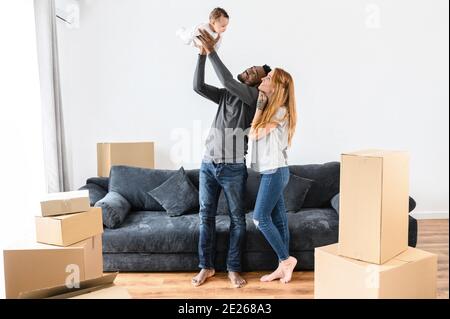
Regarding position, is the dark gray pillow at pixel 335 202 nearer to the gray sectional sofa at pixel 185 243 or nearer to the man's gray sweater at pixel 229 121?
the gray sectional sofa at pixel 185 243

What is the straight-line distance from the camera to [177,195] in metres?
3.30

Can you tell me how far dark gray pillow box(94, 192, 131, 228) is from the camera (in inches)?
116

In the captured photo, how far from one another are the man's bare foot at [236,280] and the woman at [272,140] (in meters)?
0.27

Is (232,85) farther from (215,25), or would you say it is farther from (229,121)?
(215,25)

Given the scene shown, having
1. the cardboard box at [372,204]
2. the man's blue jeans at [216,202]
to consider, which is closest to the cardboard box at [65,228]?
the man's blue jeans at [216,202]

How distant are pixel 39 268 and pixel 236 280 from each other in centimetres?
120

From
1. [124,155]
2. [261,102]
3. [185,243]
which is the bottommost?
[185,243]

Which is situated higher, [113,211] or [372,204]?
[372,204]

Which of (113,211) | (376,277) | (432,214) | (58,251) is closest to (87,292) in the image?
(58,251)

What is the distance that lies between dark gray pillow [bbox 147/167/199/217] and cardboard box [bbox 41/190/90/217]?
1.01 m

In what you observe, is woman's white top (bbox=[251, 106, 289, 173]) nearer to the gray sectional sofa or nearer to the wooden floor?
the gray sectional sofa

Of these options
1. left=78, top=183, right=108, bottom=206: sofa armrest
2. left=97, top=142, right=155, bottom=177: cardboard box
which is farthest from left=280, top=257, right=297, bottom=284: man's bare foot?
left=97, top=142, right=155, bottom=177: cardboard box

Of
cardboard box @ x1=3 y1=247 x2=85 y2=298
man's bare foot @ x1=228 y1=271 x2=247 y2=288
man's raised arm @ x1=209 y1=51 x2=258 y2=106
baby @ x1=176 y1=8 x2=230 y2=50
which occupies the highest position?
baby @ x1=176 y1=8 x2=230 y2=50
